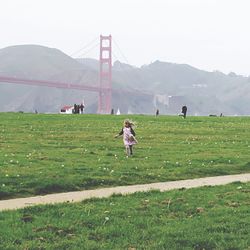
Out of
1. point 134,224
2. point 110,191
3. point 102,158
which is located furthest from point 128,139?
point 134,224

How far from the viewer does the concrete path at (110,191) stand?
38.3 ft

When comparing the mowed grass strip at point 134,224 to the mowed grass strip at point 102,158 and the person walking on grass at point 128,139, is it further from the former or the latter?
the person walking on grass at point 128,139

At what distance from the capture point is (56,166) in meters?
16.6

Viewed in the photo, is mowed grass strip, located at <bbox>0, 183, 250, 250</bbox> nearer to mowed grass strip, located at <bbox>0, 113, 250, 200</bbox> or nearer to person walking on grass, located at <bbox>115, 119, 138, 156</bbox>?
mowed grass strip, located at <bbox>0, 113, 250, 200</bbox>

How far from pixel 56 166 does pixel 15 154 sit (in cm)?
328

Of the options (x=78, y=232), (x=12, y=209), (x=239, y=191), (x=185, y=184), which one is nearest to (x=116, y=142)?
(x=185, y=184)

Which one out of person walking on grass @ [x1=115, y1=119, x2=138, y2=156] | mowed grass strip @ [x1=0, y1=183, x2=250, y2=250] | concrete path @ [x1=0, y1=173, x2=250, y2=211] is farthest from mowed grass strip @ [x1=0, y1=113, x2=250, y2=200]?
mowed grass strip @ [x1=0, y1=183, x2=250, y2=250]

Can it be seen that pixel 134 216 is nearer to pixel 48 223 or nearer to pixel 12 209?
pixel 48 223

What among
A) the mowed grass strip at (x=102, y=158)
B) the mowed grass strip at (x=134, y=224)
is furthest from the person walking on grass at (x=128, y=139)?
the mowed grass strip at (x=134, y=224)

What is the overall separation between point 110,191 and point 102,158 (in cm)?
604

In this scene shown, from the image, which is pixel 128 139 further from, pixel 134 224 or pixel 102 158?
pixel 134 224

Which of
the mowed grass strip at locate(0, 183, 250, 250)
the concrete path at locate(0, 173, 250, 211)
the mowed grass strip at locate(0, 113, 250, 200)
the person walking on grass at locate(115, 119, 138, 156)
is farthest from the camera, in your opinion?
the person walking on grass at locate(115, 119, 138, 156)

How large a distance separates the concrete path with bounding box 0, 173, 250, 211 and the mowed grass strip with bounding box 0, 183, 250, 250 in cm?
74

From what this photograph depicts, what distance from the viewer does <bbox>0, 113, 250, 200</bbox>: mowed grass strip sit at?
564 inches
